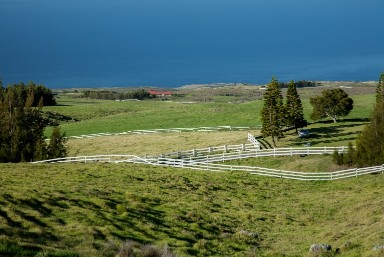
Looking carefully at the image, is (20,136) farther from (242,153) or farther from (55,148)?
(242,153)

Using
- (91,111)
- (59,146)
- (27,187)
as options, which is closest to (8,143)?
(59,146)

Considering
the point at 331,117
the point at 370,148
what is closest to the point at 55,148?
the point at 370,148

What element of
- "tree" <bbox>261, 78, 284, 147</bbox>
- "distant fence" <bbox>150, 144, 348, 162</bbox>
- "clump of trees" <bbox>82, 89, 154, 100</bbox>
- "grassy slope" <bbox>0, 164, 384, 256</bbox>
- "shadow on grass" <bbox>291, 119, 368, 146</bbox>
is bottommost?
"grassy slope" <bbox>0, 164, 384, 256</bbox>

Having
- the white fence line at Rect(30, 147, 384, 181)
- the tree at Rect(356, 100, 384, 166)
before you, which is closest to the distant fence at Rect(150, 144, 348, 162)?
the white fence line at Rect(30, 147, 384, 181)

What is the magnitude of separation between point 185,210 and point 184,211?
0.29m

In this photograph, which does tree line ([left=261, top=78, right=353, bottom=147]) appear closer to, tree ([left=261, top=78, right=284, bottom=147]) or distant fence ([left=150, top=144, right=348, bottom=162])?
tree ([left=261, top=78, right=284, bottom=147])

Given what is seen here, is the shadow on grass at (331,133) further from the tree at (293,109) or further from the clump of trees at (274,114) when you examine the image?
the clump of trees at (274,114)

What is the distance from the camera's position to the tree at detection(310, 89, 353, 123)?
70.8m

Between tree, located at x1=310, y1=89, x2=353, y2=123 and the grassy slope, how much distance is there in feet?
94.2

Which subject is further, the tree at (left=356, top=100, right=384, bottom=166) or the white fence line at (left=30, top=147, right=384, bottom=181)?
the tree at (left=356, top=100, right=384, bottom=166)

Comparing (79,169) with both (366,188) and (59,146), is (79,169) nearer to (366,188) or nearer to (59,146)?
(59,146)

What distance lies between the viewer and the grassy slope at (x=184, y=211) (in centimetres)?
2258

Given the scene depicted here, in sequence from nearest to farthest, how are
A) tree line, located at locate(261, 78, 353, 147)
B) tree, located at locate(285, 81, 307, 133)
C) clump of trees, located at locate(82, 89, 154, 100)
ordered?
1. tree line, located at locate(261, 78, 353, 147)
2. tree, located at locate(285, 81, 307, 133)
3. clump of trees, located at locate(82, 89, 154, 100)

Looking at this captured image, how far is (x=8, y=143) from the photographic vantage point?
52062 mm
